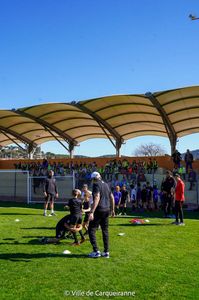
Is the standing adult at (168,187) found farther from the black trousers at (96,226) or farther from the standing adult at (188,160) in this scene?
the standing adult at (188,160)

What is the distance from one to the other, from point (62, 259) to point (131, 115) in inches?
1007

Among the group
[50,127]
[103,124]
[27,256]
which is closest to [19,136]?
[50,127]

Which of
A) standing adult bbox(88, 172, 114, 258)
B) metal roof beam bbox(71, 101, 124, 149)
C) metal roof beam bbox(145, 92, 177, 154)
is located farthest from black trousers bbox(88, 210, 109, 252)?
metal roof beam bbox(71, 101, 124, 149)

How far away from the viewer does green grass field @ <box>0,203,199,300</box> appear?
6031mm

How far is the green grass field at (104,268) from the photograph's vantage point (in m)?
6.03

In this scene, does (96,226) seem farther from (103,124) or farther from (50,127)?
(50,127)

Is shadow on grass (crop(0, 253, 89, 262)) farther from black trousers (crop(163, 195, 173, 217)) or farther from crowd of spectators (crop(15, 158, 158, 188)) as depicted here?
crowd of spectators (crop(15, 158, 158, 188))

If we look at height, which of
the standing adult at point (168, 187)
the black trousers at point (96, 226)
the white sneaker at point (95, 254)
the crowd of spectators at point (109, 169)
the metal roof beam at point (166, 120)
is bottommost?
the white sneaker at point (95, 254)

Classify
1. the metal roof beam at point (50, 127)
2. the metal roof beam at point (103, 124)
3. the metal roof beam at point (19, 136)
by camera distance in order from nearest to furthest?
the metal roof beam at point (103, 124) < the metal roof beam at point (50, 127) < the metal roof beam at point (19, 136)

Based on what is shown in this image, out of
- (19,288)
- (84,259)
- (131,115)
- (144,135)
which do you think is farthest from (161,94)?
(19,288)

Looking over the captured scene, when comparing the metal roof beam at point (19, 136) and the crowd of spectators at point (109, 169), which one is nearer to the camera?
the crowd of spectators at point (109, 169)

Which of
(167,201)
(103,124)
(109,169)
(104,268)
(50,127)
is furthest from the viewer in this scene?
(50,127)

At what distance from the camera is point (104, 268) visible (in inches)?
293

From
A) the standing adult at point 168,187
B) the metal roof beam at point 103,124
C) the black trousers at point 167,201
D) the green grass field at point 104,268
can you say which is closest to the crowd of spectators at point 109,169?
the metal roof beam at point 103,124
